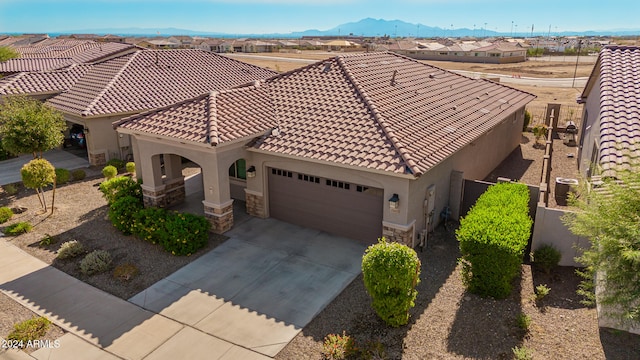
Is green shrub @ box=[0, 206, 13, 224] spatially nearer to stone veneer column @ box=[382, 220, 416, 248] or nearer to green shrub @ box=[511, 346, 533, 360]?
stone veneer column @ box=[382, 220, 416, 248]

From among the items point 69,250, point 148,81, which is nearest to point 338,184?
point 69,250

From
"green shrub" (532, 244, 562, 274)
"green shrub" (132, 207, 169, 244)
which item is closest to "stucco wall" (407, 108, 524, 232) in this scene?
"green shrub" (532, 244, 562, 274)

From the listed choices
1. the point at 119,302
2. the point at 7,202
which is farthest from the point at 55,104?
the point at 119,302

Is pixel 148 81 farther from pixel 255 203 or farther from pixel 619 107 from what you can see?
pixel 619 107

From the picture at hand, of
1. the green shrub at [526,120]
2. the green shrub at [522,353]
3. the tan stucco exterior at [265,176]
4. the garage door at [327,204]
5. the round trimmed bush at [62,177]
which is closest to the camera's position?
the green shrub at [522,353]

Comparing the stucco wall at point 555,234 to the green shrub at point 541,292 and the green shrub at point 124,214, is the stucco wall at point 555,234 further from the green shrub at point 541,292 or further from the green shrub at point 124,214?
the green shrub at point 124,214

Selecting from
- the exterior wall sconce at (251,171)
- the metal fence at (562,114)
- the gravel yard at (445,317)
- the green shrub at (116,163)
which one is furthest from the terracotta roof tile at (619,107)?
the green shrub at (116,163)
